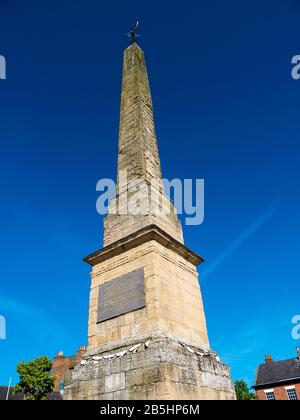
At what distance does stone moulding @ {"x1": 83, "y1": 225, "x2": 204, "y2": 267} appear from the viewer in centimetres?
685

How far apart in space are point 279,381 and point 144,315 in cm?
3175

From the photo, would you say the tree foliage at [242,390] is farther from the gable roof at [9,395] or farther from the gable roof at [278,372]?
the gable roof at [9,395]

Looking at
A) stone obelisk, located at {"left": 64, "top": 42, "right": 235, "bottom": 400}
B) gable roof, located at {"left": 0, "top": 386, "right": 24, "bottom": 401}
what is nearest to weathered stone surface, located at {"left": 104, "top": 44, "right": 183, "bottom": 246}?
stone obelisk, located at {"left": 64, "top": 42, "right": 235, "bottom": 400}

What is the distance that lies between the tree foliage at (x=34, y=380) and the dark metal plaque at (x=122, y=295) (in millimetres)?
25985

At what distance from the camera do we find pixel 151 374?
5168 millimetres

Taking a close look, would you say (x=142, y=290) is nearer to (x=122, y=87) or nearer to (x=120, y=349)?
(x=120, y=349)

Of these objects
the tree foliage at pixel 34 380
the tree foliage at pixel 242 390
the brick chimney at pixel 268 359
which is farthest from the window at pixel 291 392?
the tree foliage at pixel 34 380

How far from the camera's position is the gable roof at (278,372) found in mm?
30844

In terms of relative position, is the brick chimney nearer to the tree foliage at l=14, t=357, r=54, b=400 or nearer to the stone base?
the tree foliage at l=14, t=357, r=54, b=400

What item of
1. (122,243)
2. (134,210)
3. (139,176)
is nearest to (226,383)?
(122,243)

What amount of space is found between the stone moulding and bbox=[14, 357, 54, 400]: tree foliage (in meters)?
25.6

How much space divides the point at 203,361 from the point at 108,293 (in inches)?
93.2

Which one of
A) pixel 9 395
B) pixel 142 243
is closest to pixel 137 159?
pixel 142 243
